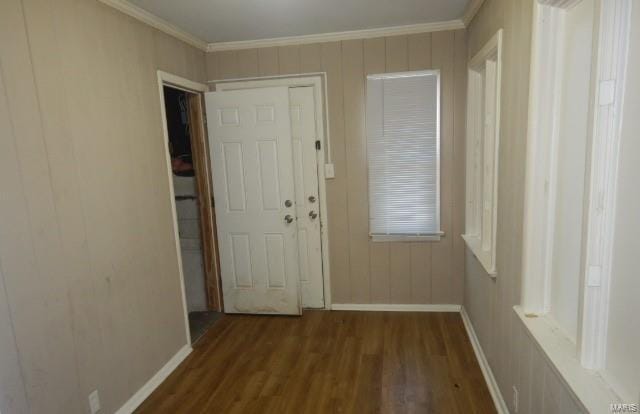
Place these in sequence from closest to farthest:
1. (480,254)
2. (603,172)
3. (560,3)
Answer: 1. (603,172)
2. (560,3)
3. (480,254)

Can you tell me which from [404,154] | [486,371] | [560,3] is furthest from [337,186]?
[560,3]

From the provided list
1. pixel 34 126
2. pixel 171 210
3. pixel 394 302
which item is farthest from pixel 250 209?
pixel 34 126

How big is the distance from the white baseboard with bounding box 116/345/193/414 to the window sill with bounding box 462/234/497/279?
2.30 metres

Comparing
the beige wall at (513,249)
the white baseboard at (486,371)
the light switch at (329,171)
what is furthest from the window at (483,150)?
the light switch at (329,171)

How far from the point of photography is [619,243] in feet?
3.77

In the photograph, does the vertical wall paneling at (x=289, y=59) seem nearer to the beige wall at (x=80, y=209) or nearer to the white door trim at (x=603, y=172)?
the beige wall at (x=80, y=209)

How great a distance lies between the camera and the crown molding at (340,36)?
3.04 meters

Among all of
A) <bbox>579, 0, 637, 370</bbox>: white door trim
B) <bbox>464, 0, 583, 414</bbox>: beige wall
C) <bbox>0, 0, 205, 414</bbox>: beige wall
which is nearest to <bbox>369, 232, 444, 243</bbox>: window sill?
<bbox>464, 0, 583, 414</bbox>: beige wall

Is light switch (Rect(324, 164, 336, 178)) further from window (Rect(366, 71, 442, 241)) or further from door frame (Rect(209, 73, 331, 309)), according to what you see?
window (Rect(366, 71, 442, 241))

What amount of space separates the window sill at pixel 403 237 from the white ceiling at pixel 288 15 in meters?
1.78

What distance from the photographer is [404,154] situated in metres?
3.26

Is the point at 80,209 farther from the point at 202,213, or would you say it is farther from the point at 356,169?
the point at 356,169

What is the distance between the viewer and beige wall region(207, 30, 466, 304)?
123 inches

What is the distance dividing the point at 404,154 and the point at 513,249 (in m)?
1.54
